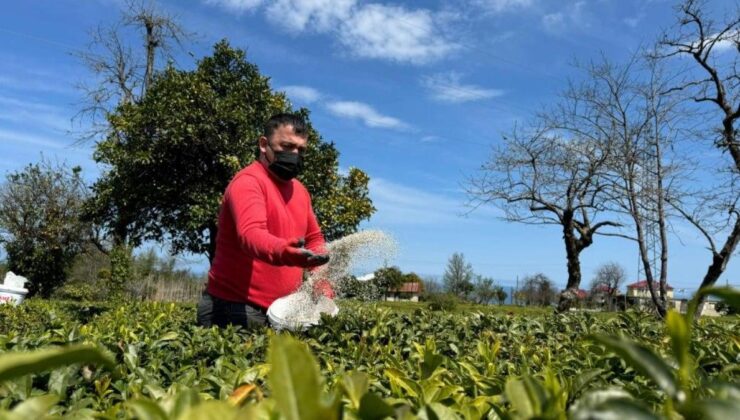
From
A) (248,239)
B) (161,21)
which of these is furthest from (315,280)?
(161,21)

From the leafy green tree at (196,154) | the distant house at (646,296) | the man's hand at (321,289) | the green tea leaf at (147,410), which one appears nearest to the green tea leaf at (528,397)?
the green tea leaf at (147,410)

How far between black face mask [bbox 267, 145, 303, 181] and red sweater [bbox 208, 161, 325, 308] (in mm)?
58

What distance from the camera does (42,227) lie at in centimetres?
2664

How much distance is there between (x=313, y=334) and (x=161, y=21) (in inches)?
897

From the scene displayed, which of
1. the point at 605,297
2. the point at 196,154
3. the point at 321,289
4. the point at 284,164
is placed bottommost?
the point at 321,289

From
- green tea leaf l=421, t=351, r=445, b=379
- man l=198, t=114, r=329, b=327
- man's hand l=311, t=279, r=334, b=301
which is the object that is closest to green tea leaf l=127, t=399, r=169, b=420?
green tea leaf l=421, t=351, r=445, b=379

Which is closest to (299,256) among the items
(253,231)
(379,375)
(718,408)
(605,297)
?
(253,231)

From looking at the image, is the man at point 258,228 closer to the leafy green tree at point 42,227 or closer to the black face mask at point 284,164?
the black face mask at point 284,164

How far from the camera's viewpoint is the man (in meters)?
3.27

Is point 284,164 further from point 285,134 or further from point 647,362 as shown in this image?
point 647,362

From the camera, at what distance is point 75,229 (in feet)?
87.8

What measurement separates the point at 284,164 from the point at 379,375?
227 cm

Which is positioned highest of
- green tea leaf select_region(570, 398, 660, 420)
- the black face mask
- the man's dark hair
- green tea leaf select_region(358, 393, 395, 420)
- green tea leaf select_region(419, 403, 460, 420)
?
the man's dark hair

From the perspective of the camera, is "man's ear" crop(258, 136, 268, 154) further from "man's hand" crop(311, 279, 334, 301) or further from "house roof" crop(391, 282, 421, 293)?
"house roof" crop(391, 282, 421, 293)
